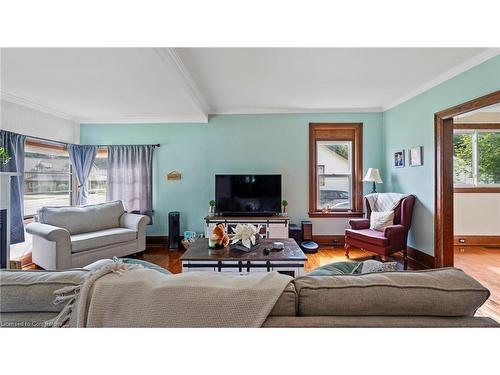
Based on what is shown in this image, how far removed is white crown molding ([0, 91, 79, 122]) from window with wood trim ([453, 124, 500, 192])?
6795 millimetres

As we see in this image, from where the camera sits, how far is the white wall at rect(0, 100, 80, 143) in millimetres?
3155

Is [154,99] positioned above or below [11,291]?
above

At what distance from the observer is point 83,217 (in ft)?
11.3

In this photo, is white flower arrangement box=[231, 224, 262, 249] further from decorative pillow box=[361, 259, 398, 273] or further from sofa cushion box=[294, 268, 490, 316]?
sofa cushion box=[294, 268, 490, 316]

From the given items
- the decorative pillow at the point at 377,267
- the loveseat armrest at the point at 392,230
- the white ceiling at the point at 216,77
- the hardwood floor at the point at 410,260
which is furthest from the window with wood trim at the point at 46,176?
the loveseat armrest at the point at 392,230

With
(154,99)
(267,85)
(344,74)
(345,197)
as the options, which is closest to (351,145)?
(345,197)

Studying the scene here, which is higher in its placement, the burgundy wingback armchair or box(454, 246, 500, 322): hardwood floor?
the burgundy wingback armchair

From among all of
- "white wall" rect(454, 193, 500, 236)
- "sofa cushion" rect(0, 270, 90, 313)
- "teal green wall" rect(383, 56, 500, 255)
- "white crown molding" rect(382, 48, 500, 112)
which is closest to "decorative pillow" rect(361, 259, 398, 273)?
"sofa cushion" rect(0, 270, 90, 313)

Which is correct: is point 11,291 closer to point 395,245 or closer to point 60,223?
point 60,223

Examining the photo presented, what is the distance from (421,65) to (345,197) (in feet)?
7.66

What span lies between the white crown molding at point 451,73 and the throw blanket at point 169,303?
310 centimetres

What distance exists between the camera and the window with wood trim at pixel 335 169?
14.0 ft

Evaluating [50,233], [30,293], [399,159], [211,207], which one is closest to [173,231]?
[211,207]

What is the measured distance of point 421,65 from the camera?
8.58 feet
